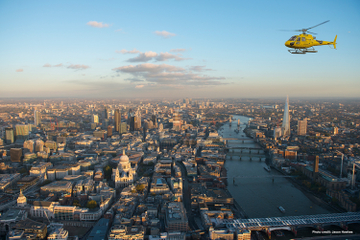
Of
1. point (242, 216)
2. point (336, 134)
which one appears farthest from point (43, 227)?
point (336, 134)

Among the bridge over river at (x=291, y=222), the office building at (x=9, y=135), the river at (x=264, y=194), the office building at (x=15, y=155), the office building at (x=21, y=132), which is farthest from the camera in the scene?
the office building at (x=21, y=132)

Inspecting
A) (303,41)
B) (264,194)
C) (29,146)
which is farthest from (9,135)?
(303,41)

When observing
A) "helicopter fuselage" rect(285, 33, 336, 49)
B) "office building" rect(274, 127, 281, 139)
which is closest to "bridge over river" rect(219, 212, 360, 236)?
"helicopter fuselage" rect(285, 33, 336, 49)

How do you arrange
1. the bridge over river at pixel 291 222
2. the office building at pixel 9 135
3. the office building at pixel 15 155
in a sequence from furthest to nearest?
1. the office building at pixel 9 135
2. the office building at pixel 15 155
3. the bridge over river at pixel 291 222

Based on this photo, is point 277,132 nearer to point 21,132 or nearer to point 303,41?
point 303,41

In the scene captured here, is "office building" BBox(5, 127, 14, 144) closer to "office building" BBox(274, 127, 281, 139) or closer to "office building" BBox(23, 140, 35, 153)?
"office building" BBox(23, 140, 35, 153)

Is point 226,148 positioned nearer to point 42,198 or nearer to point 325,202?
point 325,202

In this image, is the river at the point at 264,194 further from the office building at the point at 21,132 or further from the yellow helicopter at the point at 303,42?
the office building at the point at 21,132

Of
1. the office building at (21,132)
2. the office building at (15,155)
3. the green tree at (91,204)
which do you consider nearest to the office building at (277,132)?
the green tree at (91,204)

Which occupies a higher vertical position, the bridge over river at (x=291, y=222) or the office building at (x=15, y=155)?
the office building at (x=15, y=155)
